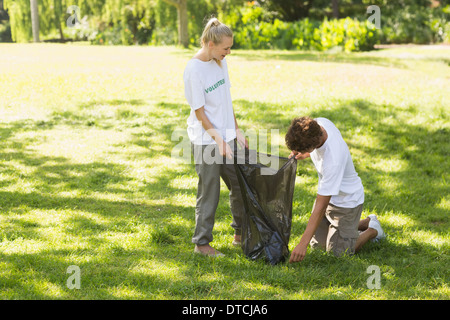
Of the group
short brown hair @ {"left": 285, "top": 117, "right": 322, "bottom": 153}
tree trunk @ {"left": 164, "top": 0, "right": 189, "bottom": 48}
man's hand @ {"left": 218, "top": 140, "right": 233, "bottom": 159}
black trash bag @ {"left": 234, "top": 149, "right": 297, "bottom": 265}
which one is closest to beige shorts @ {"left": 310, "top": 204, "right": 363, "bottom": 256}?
black trash bag @ {"left": 234, "top": 149, "right": 297, "bottom": 265}

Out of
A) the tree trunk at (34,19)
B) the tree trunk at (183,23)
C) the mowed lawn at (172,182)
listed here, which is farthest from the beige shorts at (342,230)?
the tree trunk at (34,19)

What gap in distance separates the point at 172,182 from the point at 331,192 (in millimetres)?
2663

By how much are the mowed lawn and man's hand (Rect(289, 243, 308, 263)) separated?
12cm

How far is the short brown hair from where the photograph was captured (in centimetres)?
345

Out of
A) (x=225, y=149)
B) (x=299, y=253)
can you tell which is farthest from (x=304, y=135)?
(x=299, y=253)

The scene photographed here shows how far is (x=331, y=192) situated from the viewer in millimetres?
3529

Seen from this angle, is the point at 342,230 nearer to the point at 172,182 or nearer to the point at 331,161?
the point at 331,161

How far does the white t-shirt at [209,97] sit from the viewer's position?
3.55 m

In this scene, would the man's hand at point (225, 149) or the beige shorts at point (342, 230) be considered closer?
the man's hand at point (225, 149)

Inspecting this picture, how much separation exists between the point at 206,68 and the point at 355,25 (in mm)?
14971

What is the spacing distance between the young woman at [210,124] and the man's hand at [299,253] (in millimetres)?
622

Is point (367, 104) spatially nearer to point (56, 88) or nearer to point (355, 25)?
point (56, 88)

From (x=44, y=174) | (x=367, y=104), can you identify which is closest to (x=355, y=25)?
(x=367, y=104)

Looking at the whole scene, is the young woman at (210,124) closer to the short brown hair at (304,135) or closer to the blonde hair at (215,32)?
the blonde hair at (215,32)
